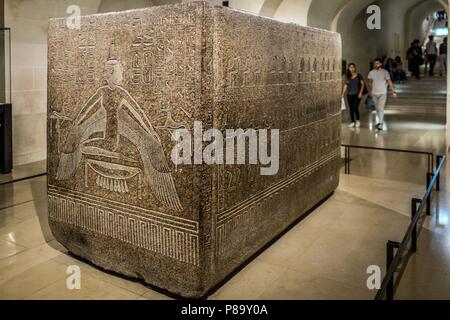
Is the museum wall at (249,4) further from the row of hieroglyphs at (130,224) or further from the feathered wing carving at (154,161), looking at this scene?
the feathered wing carving at (154,161)

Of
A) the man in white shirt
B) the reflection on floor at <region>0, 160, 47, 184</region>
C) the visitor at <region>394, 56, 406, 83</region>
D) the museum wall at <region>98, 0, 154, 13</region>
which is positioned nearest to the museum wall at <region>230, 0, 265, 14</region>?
the museum wall at <region>98, 0, 154, 13</region>

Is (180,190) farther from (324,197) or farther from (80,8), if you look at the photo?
(80,8)

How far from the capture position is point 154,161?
289 centimetres

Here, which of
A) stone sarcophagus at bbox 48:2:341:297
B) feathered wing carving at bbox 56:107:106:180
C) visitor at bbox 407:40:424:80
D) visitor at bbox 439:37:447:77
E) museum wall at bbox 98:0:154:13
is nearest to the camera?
stone sarcophagus at bbox 48:2:341:297

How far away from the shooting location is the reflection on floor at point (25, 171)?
256 inches

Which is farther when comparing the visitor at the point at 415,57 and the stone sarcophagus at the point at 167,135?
the visitor at the point at 415,57

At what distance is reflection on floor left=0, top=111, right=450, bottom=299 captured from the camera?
9.87 ft

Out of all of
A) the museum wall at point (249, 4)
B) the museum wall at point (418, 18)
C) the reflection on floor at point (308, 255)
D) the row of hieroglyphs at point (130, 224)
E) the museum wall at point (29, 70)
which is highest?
the museum wall at point (418, 18)

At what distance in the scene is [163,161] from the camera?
284 centimetres

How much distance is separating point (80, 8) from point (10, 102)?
2184mm

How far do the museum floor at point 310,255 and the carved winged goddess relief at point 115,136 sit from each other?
27.8 inches

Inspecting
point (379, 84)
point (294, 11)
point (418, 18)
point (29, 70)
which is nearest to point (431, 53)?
point (418, 18)

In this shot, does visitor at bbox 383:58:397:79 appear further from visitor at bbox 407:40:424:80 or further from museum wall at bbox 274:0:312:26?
museum wall at bbox 274:0:312:26

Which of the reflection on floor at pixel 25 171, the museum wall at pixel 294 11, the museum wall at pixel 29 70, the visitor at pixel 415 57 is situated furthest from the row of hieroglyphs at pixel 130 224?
the visitor at pixel 415 57
